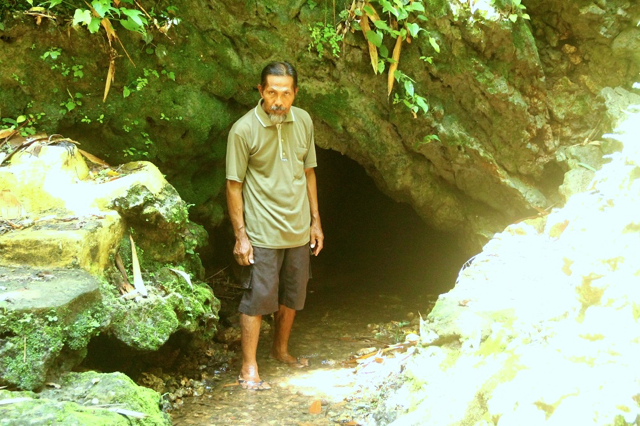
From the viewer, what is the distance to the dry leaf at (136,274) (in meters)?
3.76

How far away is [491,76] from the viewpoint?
507 cm

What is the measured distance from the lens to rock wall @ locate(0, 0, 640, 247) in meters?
4.39

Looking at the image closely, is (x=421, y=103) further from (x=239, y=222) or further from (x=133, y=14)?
(x=133, y=14)

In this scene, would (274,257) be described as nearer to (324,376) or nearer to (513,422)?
(324,376)

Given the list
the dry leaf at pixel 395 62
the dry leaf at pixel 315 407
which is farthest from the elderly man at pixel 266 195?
the dry leaf at pixel 395 62

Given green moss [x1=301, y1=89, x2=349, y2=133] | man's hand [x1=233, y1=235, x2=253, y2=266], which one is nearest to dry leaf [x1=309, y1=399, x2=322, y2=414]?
man's hand [x1=233, y1=235, x2=253, y2=266]

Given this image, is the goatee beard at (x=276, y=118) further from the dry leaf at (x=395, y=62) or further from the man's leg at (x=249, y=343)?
the man's leg at (x=249, y=343)

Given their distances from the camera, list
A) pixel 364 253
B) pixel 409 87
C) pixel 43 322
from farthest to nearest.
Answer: pixel 364 253 → pixel 409 87 → pixel 43 322

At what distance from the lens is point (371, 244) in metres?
8.87

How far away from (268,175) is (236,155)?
1.00ft

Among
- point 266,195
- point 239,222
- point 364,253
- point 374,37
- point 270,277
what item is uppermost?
point 374,37

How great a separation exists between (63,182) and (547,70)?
445 centimetres

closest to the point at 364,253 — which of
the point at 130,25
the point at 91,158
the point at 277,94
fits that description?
the point at 277,94

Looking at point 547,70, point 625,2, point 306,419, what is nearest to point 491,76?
point 547,70
